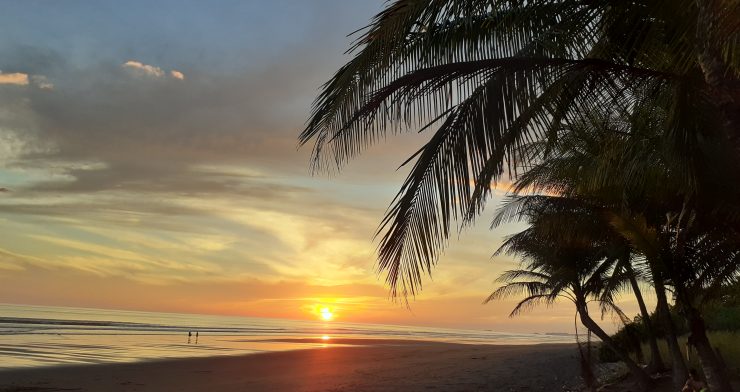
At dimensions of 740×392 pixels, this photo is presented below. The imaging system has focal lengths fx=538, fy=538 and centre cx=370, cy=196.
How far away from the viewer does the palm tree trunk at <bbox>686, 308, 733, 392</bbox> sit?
7449 mm

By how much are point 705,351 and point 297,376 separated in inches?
523

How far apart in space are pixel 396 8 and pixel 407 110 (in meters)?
0.82

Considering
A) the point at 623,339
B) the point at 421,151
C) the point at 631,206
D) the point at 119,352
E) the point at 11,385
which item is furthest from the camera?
the point at 119,352

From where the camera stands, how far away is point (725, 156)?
691 cm

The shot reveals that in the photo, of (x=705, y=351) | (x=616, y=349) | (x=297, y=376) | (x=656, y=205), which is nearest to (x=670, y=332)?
→ (x=616, y=349)

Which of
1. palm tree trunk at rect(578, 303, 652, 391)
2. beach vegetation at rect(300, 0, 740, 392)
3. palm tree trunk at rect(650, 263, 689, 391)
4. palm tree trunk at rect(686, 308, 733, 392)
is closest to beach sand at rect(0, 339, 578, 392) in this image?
palm tree trunk at rect(578, 303, 652, 391)

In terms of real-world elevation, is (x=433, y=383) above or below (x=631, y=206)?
below

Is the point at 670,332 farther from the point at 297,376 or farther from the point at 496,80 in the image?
the point at 297,376

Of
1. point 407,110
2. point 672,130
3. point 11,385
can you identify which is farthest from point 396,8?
point 11,385

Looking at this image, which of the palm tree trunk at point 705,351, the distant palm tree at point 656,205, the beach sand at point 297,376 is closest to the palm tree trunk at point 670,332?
the distant palm tree at point 656,205

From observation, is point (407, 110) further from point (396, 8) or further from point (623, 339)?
point (623, 339)

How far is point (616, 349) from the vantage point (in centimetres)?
1244

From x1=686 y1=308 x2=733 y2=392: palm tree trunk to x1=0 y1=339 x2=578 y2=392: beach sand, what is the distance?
7.54 meters

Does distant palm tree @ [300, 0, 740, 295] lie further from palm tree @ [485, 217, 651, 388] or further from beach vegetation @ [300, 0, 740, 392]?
palm tree @ [485, 217, 651, 388]
